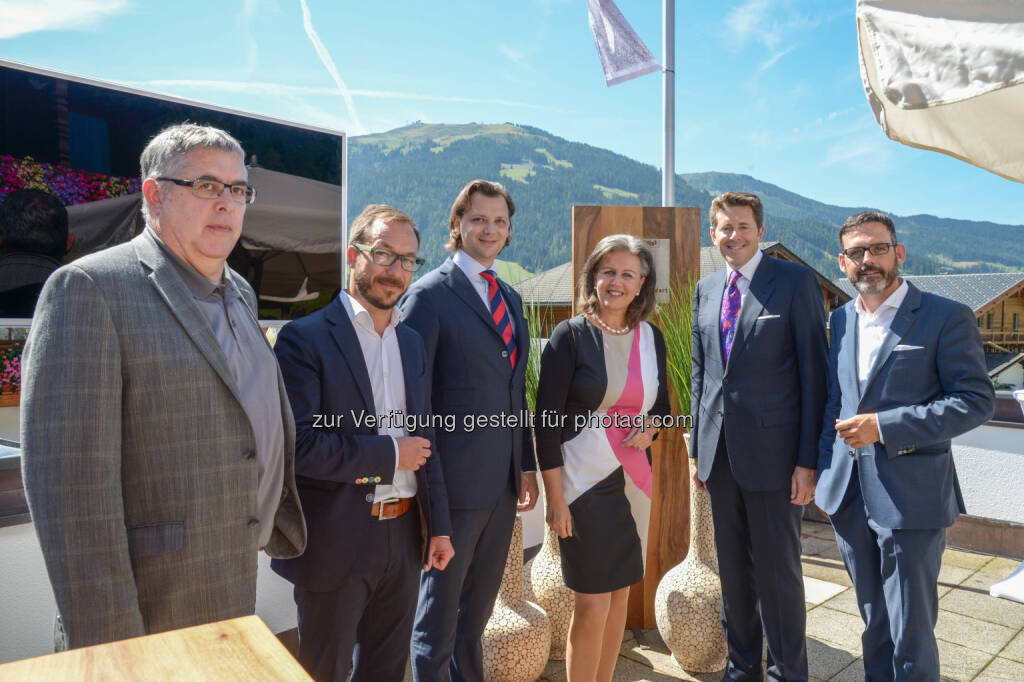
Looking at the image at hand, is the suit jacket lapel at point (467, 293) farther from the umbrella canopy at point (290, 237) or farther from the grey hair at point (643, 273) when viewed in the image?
the umbrella canopy at point (290, 237)

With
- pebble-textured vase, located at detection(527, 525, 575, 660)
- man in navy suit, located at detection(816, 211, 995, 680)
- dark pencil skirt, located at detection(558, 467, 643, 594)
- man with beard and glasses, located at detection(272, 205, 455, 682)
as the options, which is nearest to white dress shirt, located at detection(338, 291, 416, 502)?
man with beard and glasses, located at detection(272, 205, 455, 682)

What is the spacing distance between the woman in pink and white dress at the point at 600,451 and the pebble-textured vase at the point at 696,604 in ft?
1.92

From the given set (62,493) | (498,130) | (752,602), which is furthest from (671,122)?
(498,130)

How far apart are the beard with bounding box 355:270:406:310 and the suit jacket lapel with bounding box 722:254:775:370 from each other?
1.34m

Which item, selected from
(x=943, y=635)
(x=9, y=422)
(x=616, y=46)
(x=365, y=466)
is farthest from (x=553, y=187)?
(x=365, y=466)

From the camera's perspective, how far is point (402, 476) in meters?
1.81

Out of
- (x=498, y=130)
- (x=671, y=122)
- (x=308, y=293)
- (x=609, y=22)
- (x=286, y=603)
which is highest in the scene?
(x=498, y=130)

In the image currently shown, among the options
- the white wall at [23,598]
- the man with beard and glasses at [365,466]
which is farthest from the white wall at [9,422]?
the man with beard and glasses at [365,466]

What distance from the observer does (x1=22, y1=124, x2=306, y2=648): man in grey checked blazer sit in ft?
3.60

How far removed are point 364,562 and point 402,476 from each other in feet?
0.81

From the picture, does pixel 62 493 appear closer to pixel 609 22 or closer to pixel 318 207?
pixel 318 207

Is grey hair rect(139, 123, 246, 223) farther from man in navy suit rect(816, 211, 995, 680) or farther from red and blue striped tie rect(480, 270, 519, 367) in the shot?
man in navy suit rect(816, 211, 995, 680)

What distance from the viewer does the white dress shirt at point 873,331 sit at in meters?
2.29

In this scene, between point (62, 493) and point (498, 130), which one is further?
point (498, 130)
